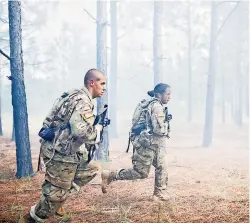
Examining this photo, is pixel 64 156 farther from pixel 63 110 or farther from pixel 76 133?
pixel 63 110

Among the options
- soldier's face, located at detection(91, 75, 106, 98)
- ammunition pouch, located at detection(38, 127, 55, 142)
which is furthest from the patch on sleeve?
ammunition pouch, located at detection(38, 127, 55, 142)

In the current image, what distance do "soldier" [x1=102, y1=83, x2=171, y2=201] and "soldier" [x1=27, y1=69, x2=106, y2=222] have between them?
5.24 feet

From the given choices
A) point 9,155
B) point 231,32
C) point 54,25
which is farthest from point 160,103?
point 54,25

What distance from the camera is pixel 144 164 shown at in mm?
5641

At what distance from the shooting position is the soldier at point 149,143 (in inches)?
223

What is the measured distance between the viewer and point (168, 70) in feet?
139

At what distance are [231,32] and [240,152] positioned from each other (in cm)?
1593

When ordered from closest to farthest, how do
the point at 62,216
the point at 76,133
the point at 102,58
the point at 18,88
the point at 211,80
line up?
the point at 76,133
the point at 62,216
the point at 18,88
the point at 102,58
the point at 211,80

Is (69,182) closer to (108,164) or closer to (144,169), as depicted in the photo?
(144,169)

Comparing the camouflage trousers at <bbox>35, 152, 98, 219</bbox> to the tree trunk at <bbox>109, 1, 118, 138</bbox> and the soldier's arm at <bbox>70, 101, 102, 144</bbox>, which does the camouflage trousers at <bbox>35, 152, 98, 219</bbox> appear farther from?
the tree trunk at <bbox>109, 1, 118, 138</bbox>

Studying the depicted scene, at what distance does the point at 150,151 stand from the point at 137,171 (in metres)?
0.42

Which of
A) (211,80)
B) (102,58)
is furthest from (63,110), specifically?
(211,80)

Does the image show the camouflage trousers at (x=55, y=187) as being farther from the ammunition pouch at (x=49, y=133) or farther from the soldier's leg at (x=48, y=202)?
the ammunition pouch at (x=49, y=133)

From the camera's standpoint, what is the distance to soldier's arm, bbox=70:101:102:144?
385 cm
